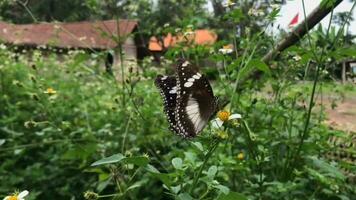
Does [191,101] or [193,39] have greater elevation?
[193,39]

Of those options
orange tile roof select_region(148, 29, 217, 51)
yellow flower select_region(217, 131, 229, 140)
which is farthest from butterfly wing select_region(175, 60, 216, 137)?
orange tile roof select_region(148, 29, 217, 51)

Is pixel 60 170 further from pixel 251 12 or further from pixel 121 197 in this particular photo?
pixel 121 197

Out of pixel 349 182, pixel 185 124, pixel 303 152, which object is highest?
pixel 185 124

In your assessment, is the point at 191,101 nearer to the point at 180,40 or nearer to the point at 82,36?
the point at 180,40

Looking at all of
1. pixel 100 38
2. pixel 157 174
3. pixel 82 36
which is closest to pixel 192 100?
pixel 157 174

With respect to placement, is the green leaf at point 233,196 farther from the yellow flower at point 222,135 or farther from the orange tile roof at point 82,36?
the orange tile roof at point 82,36

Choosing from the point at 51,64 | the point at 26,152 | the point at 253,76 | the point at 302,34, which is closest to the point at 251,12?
the point at 302,34

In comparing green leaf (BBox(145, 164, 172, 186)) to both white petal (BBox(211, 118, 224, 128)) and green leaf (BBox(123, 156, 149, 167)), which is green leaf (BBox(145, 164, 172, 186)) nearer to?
green leaf (BBox(123, 156, 149, 167))

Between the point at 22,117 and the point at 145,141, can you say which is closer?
the point at 145,141

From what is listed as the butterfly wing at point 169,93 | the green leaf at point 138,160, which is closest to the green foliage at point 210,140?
the green leaf at point 138,160
